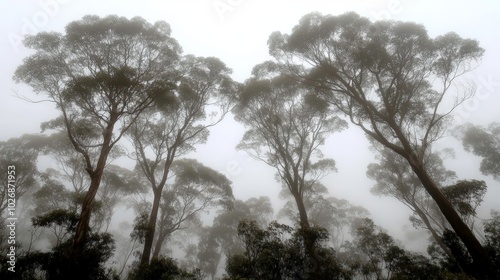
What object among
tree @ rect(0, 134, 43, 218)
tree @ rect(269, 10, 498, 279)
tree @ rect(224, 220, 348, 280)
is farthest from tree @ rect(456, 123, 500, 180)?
tree @ rect(0, 134, 43, 218)

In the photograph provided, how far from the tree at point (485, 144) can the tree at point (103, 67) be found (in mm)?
Result: 30958

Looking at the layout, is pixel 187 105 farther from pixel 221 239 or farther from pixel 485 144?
pixel 485 144

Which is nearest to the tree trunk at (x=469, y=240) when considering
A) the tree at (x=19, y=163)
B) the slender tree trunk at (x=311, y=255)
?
the slender tree trunk at (x=311, y=255)

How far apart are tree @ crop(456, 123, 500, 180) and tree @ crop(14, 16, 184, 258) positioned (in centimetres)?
3096

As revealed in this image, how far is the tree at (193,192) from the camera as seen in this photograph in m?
21.6

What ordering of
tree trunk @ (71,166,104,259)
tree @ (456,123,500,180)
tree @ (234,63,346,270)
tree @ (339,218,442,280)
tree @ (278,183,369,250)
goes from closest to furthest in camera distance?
tree trunk @ (71,166,104,259), tree @ (339,218,442,280), tree @ (234,63,346,270), tree @ (456,123,500,180), tree @ (278,183,369,250)

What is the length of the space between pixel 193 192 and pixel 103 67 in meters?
13.1

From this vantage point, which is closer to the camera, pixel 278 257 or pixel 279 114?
pixel 278 257

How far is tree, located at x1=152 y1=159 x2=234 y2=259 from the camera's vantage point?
2158 centimetres

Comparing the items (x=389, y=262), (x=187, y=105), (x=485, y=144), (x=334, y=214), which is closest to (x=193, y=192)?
(x=187, y=105)

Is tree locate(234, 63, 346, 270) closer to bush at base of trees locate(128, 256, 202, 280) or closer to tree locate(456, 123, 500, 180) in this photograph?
bush at base of trees locate(128, 256, 202, 280)

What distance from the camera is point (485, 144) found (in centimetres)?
2495

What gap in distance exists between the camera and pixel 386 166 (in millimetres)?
22672

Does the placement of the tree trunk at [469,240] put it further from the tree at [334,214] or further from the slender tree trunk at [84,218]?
the tree at [334,214]
